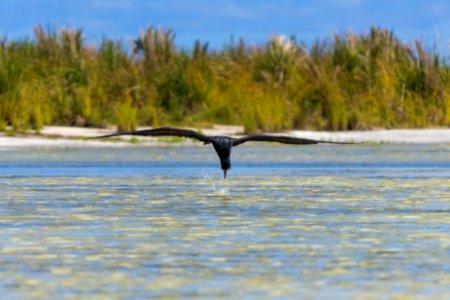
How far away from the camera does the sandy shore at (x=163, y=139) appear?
93.1 feet

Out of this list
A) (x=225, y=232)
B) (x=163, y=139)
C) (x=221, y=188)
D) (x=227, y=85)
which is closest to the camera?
(x=225, y=232)

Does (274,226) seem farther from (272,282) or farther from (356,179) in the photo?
(356,179)

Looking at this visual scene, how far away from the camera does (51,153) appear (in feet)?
86.5

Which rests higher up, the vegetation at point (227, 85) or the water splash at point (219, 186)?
the vegetation at point (227, 85)

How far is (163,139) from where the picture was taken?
3112 centimetres

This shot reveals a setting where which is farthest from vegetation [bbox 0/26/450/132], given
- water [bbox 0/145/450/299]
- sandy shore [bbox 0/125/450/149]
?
water [bbox 0/145/450/299]

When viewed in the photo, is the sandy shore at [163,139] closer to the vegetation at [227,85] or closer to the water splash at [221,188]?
the vegetation at [227,85]

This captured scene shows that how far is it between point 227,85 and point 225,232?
2323cm

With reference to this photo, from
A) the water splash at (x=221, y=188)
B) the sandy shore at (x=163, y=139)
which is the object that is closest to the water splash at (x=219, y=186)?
the water splash at (x=221, y=188)

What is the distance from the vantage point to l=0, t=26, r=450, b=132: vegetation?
104 ft

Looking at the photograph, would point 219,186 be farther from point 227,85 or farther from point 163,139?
point 227,85

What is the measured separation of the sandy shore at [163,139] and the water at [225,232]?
6.49 meters

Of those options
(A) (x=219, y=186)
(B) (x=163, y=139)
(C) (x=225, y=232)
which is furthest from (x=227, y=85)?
(C) (x=225, y=232)

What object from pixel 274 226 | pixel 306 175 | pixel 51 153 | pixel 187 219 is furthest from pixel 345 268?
pixel 51 153
